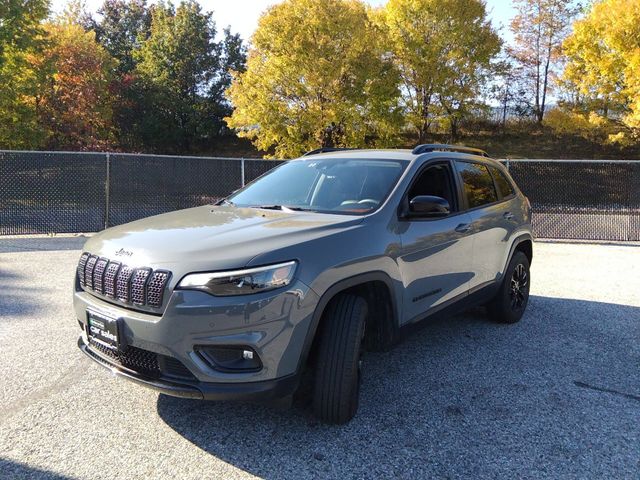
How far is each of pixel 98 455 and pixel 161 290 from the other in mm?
1008

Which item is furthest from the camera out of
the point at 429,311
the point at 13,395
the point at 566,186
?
the point at 566,186

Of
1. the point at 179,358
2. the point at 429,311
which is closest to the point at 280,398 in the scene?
the point at 179,358

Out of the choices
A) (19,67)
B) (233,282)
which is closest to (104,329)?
(233,282)

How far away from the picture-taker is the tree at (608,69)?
2202 cm

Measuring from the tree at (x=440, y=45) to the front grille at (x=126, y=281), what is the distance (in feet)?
85.1

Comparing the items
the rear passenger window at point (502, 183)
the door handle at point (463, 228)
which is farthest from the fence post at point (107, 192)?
the door handle at point (463, 228)

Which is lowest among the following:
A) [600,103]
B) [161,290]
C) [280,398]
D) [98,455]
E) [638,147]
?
[98,455]

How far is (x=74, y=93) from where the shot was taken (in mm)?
26797

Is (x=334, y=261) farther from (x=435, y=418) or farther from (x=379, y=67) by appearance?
(x=379, y=67)

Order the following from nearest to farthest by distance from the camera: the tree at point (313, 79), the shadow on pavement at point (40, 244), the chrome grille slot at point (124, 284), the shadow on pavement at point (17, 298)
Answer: the chrome grille slot at point (124, 284) < the shadow on pavement at point (17, 298) < the shadow on pavement at point (40, 244) < the tree at point (313, 79)

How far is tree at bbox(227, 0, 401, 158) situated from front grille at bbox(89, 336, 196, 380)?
21333 mm

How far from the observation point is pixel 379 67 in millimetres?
23906

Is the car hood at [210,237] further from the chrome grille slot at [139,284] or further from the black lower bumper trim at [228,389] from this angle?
the black lower bumper trim at [228,389]

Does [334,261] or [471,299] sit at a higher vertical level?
[334,261]
